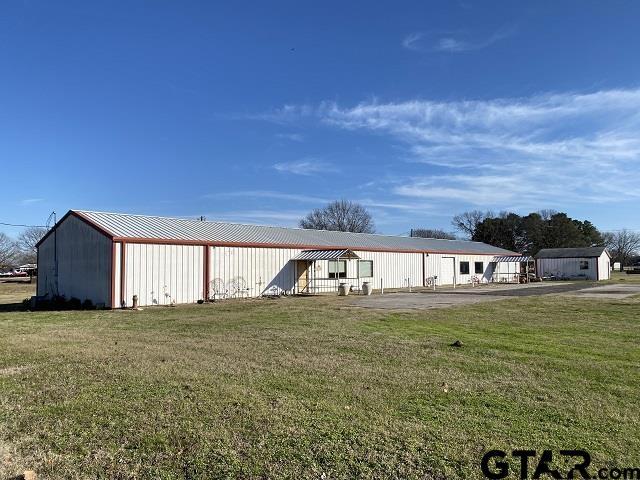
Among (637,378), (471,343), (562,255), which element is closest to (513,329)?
(471,343)

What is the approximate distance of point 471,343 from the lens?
34.2 ft

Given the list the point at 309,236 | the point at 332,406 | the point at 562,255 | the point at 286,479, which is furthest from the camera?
the point at 562,255

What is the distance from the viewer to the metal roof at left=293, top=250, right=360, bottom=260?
28766mm

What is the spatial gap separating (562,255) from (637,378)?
5495cm

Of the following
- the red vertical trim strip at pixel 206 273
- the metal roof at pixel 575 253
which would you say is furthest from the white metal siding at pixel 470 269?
the red vertical trim strip at pixel 206 273

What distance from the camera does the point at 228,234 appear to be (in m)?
27.6

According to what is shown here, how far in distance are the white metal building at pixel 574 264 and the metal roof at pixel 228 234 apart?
20.8m

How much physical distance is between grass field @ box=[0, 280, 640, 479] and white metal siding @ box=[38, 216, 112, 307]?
9.56 metres

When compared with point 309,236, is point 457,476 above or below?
below

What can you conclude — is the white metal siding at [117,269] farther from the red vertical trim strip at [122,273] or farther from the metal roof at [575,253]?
the metal roof at [575,253]

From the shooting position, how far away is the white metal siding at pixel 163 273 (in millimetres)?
21297

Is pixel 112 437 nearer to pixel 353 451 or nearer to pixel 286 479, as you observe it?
pixel 286 479

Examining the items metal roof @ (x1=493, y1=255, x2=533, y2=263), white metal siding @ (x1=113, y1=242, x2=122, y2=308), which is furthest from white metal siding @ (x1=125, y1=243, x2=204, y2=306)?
metal roof @ (x1=493, y1=255, x2=533, y2=263)

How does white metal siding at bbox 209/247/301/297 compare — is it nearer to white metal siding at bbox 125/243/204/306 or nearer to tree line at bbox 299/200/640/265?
white metal siding at bbox 125/243/204/306
